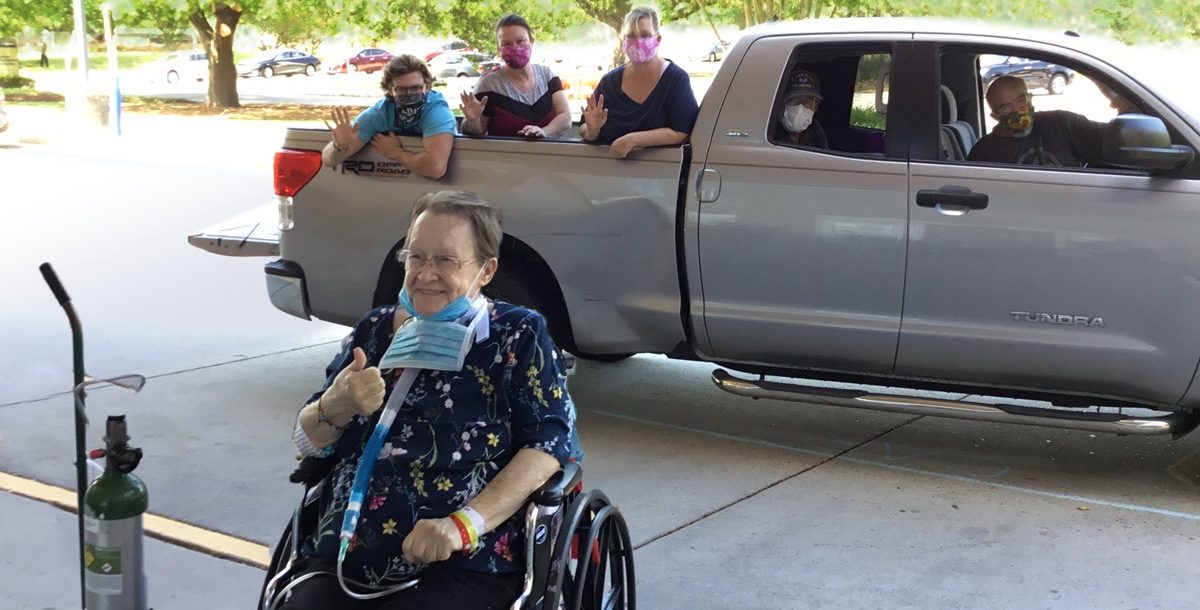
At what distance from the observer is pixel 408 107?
606 cm

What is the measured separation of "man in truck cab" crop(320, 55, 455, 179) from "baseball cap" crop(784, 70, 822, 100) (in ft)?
5.02

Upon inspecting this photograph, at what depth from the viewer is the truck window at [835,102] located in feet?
18.0

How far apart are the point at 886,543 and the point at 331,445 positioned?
92.7 inches

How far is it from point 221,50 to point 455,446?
32075 millimetres

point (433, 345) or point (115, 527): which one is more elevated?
point (433, 345)

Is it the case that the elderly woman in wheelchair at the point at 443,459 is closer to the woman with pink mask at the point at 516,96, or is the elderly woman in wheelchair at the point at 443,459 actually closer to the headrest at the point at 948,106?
the headrest at the point at 948,106

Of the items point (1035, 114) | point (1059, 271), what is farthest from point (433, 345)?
point (1035, 114)

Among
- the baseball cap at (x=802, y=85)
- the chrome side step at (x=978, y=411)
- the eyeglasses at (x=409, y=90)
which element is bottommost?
the chrome side step at (x=978, y=411)

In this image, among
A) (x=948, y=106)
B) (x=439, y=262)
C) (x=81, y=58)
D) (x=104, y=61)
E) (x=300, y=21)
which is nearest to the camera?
(x=439, y=262)

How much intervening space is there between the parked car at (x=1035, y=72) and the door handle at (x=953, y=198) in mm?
618

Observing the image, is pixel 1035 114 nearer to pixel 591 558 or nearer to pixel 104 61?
pixel 591 558

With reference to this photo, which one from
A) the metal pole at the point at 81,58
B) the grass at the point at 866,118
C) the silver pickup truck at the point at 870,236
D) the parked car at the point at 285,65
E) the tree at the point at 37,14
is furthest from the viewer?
the parked car at the point at 285,65

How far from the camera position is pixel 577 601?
9.20 feet

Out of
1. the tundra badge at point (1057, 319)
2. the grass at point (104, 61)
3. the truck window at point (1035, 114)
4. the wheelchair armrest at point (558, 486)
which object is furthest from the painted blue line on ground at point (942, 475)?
the grass at point (104, 61)
